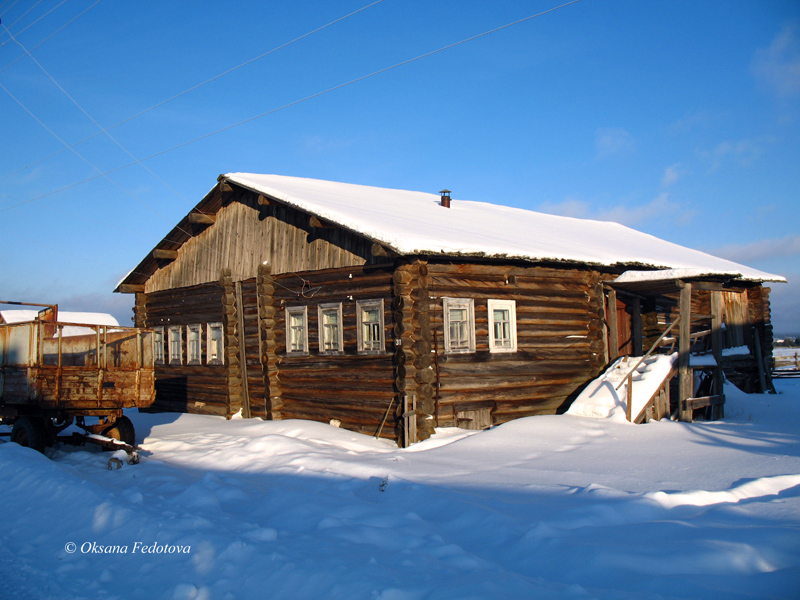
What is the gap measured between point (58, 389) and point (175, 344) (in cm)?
820

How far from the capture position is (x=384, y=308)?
1255 centimetres

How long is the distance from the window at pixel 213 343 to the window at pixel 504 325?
8211 mm

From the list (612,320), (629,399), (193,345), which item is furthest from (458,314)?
(193,345)

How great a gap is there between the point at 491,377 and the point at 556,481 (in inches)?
205

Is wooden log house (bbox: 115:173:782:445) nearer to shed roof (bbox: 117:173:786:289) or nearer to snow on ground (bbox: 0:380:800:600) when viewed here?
shed roof (bbox: 117:173:786:289)

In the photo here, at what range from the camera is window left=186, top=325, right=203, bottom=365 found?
18016 millimetres

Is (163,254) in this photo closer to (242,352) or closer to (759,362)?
(242,352)

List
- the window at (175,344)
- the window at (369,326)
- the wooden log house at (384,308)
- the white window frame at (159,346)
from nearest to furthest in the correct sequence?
1. the wooden log house at (384,308)
2. the window at (369,326)
3. the window at (175,344)
4. the white window frame at (159,346)

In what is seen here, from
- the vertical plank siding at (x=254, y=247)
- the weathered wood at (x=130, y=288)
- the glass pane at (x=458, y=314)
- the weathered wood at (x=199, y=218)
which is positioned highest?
the weathered wood at (x=199, y=218)

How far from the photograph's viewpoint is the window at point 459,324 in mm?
12656

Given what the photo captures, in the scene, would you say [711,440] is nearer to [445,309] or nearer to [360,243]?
[445,309]

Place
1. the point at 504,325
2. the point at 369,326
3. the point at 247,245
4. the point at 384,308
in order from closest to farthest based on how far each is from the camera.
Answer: the point at 384,308
the point at 369,326
the point at 504,325
the point at 247,245

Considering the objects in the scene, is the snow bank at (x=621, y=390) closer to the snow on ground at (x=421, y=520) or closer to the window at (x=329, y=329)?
the snow on ground at (x=421, y=520)

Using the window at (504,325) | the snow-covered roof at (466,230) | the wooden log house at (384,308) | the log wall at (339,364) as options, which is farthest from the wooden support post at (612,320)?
the log wall at (339,364)
